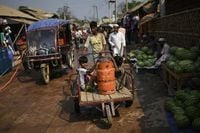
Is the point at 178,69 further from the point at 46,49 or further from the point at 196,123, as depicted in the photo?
the point at 46,49

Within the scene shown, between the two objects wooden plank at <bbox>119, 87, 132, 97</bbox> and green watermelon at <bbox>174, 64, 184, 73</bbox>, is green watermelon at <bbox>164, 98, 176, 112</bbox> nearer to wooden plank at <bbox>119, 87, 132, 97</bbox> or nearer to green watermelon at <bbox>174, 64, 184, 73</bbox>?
wooden plank at <bbox>119, 87, 132, 97</bbox>

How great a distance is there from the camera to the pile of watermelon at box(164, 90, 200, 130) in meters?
5.67

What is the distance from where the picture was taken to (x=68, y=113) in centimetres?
831

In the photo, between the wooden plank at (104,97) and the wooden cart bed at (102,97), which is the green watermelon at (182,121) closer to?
the wooden cart bed at (102,97)

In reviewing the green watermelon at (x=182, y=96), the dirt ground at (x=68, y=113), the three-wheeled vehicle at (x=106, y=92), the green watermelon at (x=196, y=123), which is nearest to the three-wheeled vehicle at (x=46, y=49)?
the dirt ground at (x=68, y=113)

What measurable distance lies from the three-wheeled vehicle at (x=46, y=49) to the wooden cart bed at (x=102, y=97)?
537 centimetres

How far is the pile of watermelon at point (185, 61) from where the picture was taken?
8094mm

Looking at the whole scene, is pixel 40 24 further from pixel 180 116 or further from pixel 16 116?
pixel 180 116

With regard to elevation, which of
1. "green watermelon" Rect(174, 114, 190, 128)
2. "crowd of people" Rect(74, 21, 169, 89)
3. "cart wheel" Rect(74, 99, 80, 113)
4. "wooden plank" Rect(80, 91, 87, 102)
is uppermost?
"crowd of people" Rect(74, 21, 169, 89)

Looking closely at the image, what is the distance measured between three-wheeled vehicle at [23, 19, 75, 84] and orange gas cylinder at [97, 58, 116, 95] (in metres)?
5.46

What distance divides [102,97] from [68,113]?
145 centimetres

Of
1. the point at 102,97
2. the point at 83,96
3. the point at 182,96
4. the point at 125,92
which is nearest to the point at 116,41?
the point at 125,92

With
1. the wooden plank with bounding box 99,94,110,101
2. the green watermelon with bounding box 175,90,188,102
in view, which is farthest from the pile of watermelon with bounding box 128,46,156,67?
the green watermelon with bounding box 175,90,188,102

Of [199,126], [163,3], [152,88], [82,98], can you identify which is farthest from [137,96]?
[163,3]
